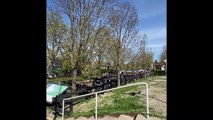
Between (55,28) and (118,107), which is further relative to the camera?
(55,28)

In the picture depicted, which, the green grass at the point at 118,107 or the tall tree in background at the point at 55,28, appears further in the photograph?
the tall tree in background at the point at 55,28

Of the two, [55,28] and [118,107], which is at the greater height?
[55,28]

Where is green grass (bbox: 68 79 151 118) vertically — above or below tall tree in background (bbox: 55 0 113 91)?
below

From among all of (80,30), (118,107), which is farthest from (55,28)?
(118,107)

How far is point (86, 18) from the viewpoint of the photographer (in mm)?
10859

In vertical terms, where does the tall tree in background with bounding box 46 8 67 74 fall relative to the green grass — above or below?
above

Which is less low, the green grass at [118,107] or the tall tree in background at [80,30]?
the tall tree in background at [80,30]

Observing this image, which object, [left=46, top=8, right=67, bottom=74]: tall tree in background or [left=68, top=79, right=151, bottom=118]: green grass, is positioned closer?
[left=68, top=79, right=151, bottom=118]: green grass

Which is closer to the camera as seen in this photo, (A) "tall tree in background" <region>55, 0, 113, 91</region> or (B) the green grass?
(B) the green grass

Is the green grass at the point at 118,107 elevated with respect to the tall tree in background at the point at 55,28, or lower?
lower

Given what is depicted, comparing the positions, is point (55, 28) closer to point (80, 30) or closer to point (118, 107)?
point (80, 30)

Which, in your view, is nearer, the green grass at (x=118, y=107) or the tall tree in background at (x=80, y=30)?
the green grass at (x=118, y=107)
